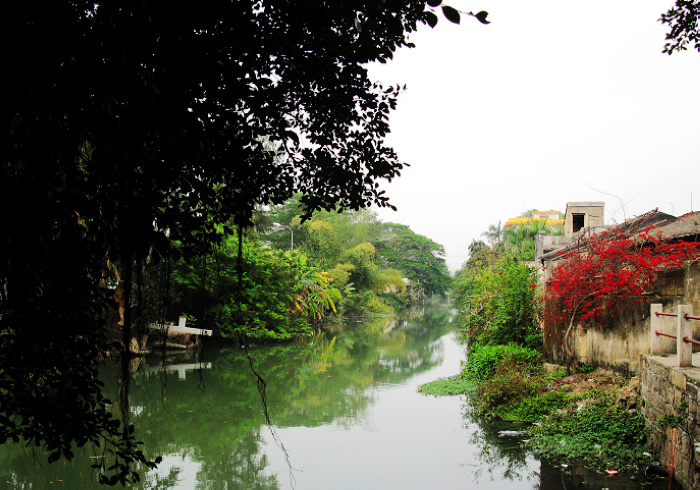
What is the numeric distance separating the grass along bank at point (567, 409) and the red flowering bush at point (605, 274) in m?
0.83

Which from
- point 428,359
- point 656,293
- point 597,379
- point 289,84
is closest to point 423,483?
point 597,379

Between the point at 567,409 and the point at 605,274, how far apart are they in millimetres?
2384

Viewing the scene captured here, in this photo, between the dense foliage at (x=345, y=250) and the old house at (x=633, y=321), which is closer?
the old house at (x=633, y=321)

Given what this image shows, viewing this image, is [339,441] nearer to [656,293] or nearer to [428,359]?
[656,293]

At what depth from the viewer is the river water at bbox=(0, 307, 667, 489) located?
21.7 feet

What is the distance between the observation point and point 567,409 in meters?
7.86

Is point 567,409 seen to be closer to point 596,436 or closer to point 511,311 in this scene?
point 596,436

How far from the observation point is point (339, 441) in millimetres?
8320

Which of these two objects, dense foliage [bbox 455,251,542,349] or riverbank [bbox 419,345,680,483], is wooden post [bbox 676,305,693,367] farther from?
dense foliage [bbox 455,251,542,349]

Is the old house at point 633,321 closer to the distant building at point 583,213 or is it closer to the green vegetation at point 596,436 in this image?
the green vegetation at point 596,436

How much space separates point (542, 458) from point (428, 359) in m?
9.74

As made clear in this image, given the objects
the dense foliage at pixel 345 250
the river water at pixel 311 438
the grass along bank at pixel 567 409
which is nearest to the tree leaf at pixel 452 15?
the river water at pixel 311 438

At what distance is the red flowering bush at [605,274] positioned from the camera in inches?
323

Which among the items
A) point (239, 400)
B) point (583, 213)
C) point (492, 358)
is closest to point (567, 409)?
point (492, 358)
